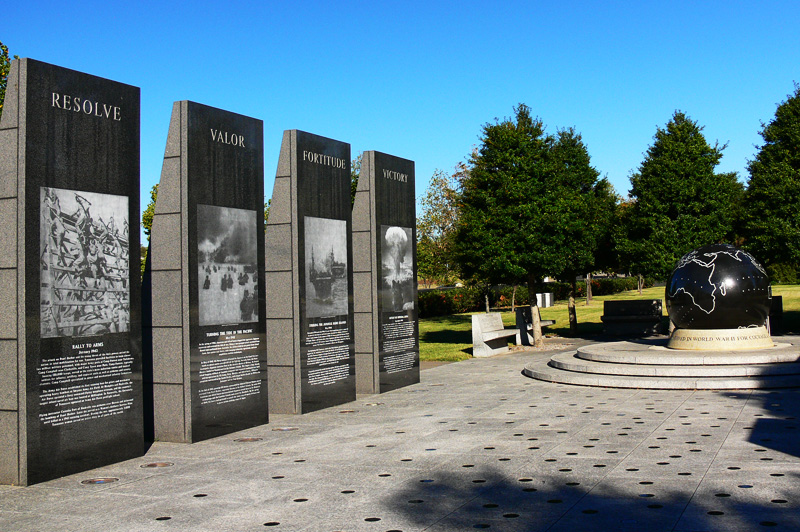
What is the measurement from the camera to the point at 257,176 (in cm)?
1160

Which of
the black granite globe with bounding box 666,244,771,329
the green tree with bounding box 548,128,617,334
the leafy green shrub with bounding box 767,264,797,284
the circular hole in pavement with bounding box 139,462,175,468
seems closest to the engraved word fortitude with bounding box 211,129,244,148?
the circular hole in pavement with bounding box 139,462,175,468

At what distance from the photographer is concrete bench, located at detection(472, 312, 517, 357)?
2145 centimetres

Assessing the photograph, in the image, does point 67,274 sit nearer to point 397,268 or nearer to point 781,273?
point 397,268

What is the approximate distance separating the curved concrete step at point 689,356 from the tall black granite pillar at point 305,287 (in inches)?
247

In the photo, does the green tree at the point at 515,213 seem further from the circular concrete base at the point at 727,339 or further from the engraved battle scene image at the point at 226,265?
the engraved battle scene image at the point at 226,265

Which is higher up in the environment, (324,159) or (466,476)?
(324,159)

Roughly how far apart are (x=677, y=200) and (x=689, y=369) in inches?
399

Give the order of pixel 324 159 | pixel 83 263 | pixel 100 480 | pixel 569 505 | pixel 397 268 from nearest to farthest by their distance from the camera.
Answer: pixel 569 505
pixel 100 480
pixel 83 263
pixel 324 159
pixel 397 268

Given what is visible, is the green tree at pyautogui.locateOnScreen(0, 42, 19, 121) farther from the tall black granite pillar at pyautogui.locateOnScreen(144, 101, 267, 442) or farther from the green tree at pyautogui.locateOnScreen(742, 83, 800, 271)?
the green tree at pyautogui.locateOnScreen(742, 83, 800, 271)

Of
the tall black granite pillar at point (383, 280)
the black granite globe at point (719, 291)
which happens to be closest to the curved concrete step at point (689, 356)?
→ the black granite globe at point (719, 291)

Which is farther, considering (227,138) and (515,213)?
(515,213)

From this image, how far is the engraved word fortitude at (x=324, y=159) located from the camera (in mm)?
12945

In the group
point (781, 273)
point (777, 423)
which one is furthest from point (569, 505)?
point (781, 273)

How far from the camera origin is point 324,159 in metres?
13.5
